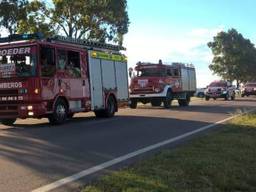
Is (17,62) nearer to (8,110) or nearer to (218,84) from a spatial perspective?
(8,110)

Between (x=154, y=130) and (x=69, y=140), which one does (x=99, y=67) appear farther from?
(x=69, y=140)

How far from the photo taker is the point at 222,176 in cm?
970

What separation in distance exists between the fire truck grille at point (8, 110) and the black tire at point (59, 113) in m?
1.32

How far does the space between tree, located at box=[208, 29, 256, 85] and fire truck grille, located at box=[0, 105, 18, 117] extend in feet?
267

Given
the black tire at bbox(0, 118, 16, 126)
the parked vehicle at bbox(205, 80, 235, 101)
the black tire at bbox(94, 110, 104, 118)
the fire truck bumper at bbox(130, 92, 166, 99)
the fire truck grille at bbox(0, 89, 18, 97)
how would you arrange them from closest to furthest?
1. the fire truck grille at bbox(0, 89, 18, 97)
2. the black tire at bbox(0, 118, 16, 126)
3. the black tire at bbox(94, 110, 104, 118)
4. the fire truck bumper at bbox(130, 92, 166, 99)
5. the parked vehicle at bbox(205, 80, 235, 101)

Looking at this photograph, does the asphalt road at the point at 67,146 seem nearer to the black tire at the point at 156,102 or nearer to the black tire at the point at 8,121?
the black tire at the point at 8,121

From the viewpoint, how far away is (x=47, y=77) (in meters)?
19.6

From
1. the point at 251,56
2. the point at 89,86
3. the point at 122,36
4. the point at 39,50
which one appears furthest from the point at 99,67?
the point at 251,56

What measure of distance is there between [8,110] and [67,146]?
20.1 feet

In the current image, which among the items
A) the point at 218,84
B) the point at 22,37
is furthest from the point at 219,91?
the point at 22,37

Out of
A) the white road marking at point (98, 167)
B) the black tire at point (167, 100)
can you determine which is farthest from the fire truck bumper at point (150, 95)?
the white road marking at point (98, 167)

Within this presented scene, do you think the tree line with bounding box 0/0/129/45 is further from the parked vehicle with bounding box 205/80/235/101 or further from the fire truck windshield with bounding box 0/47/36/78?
the fire truck windshield with bounding box 0/47/36/78

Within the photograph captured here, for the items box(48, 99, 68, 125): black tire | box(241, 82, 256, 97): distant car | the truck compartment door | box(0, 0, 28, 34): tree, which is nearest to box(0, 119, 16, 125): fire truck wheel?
box(48, 99, 68, 125): black tire

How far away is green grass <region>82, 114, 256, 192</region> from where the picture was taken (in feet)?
29.0
